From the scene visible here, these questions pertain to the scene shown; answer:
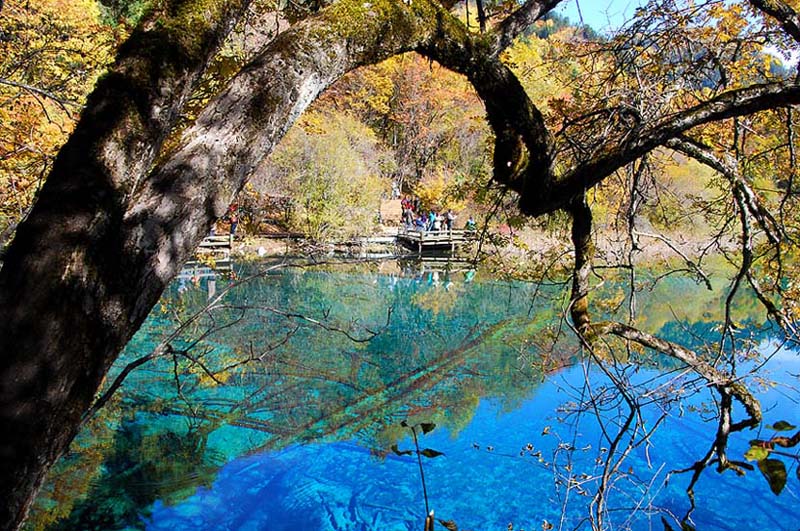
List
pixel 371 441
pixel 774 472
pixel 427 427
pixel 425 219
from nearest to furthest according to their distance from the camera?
pixel 774 472 < pixel 427 427 < pixel 371 441 < pixel 425 219

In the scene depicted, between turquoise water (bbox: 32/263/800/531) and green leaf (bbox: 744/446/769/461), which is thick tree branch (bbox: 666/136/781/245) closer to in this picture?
turquoise water (bbox: 32/263/800/531)

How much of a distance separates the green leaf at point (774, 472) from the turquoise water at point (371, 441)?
297cm

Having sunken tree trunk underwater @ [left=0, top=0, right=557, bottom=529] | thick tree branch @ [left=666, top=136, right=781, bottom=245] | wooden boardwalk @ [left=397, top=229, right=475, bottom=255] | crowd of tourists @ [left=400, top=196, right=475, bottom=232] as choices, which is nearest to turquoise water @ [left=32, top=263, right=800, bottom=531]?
thick tree branch @ [left=666, top=136, right=781, bottom=245]

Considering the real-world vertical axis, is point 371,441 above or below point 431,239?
→ below

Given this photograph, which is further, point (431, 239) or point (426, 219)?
point (426, 219)

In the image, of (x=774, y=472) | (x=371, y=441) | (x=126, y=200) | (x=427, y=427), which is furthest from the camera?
(x=371, y=441)

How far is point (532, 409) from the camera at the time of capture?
28.2 ft

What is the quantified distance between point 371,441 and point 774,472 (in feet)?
23.9

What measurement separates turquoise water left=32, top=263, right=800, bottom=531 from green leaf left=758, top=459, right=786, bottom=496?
297cm

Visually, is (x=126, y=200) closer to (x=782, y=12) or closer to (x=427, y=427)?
(x=427, y=427)

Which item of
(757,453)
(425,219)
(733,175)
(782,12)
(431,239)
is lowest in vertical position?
(757,453)

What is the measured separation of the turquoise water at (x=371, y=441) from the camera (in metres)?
5.95

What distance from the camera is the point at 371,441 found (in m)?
7.60

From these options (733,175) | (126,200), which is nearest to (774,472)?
(126,200)
